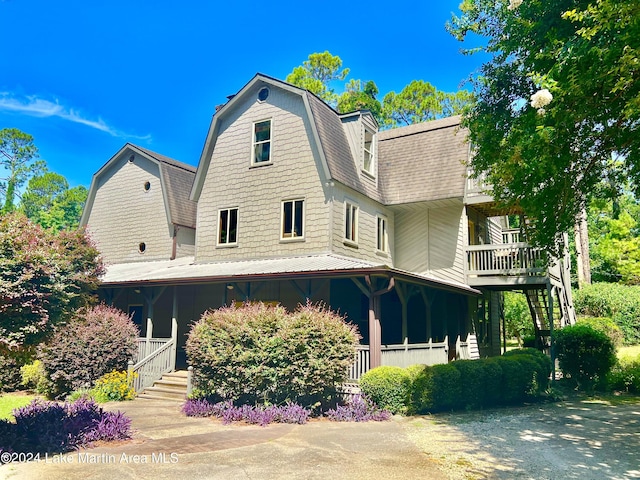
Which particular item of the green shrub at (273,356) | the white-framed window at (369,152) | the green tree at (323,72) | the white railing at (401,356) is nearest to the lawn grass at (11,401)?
the green shrub at (273,356)

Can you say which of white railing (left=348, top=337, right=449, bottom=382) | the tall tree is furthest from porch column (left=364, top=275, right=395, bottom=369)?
the tall tree

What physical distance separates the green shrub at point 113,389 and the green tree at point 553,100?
11487 mm

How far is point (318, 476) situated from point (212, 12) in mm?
15468

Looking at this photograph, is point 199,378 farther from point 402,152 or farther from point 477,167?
point 402,152

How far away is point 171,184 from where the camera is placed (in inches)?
871

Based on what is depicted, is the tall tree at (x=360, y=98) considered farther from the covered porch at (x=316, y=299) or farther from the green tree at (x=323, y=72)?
the covered porch at (x=316, y=299)

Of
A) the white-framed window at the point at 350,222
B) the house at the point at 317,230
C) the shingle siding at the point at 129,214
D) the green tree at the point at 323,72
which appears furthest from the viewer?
the green tree at the point at 323,72

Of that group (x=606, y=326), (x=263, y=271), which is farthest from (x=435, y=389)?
(x=606, y=326)

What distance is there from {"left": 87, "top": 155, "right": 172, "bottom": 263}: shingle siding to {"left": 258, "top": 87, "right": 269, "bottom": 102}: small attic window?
6471 mm

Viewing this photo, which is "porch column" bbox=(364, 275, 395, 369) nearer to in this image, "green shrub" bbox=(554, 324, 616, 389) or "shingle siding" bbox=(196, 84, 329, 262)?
"shingle siding" bbox=(196, 84, 329, 262)

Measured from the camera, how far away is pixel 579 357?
16.1 metres

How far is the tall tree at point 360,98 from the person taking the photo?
3462 centimetres

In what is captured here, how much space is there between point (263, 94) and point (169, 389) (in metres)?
10.9

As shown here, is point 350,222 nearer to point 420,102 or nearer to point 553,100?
point 553,100
